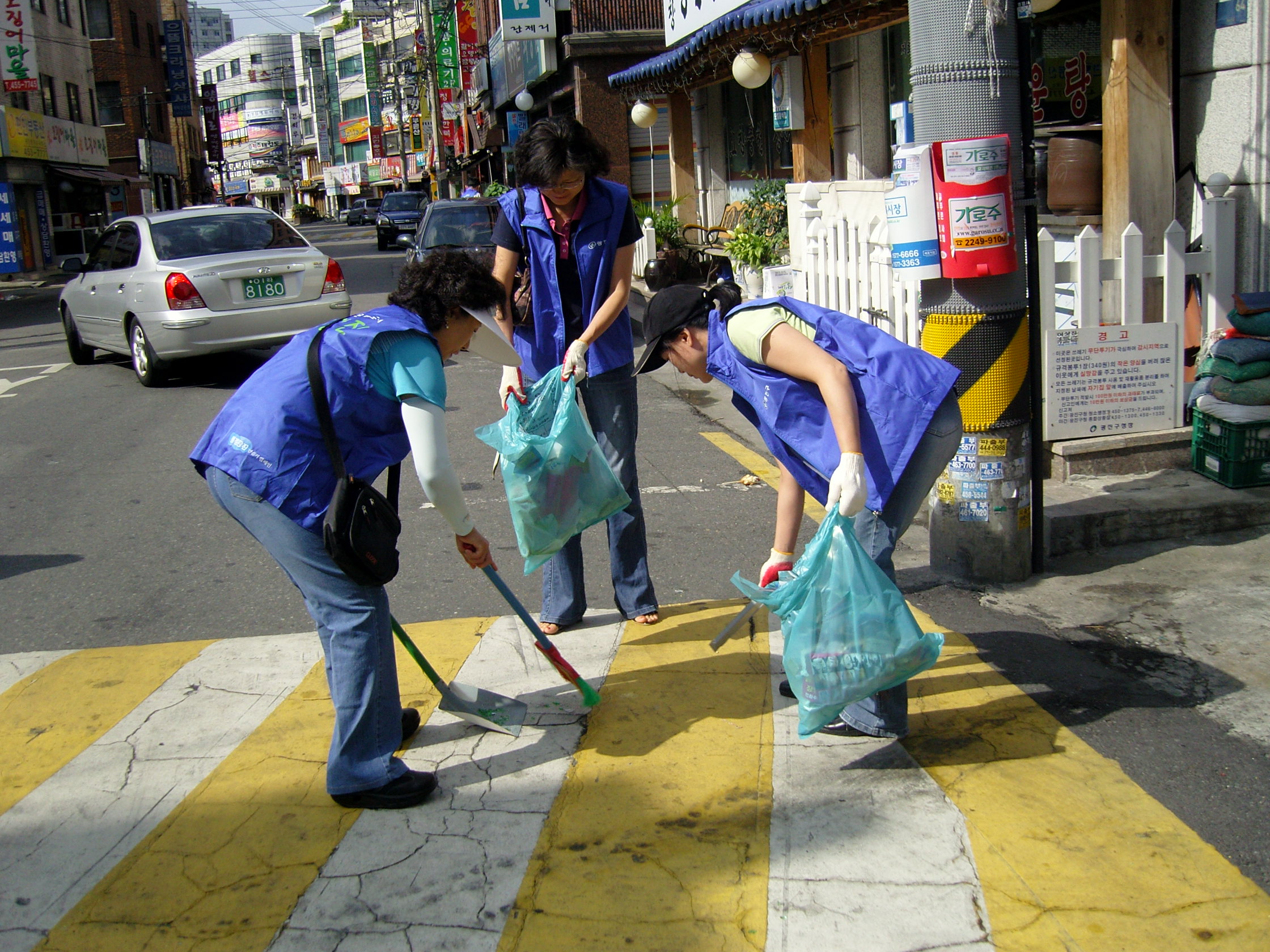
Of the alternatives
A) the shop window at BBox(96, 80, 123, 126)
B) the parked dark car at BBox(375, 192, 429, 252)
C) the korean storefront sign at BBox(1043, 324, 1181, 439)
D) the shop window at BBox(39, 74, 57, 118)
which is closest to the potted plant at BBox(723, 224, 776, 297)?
the korean storefront sign at BBox(1043, 324, 1181, 439)

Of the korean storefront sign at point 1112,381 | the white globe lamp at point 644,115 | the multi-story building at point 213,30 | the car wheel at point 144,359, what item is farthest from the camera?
the multi-story building at point 213,30

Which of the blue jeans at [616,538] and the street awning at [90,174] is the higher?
the street awning at [90,174]

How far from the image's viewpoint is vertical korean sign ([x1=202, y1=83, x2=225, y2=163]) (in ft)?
198

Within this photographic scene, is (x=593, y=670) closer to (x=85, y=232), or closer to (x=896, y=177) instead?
(x=896, y=177)

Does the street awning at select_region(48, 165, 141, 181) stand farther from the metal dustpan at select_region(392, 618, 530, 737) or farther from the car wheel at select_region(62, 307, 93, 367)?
the metal dustpan at select_region(392, 618, 530, 737)

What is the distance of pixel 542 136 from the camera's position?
3818 millimetres

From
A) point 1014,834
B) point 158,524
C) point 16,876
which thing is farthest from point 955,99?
point 158,524

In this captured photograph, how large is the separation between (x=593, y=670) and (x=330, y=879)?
4.56 feet

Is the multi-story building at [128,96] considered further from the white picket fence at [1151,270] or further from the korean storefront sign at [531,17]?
the white picket fence at [1151,270]

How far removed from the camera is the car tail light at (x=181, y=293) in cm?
966

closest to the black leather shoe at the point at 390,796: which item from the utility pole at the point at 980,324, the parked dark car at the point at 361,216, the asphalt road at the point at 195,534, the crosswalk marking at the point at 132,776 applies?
the crosswalk marking at the point at 132,776

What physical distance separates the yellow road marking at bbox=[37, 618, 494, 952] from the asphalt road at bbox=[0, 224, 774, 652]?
4.05 feet

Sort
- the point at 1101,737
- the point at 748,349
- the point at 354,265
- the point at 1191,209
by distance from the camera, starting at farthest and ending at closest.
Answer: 1. the point at 354,265
2. the point at 1191,209
3. the point at 1101,737
4. the point at 748,349

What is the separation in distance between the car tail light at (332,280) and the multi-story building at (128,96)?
33832 mm
